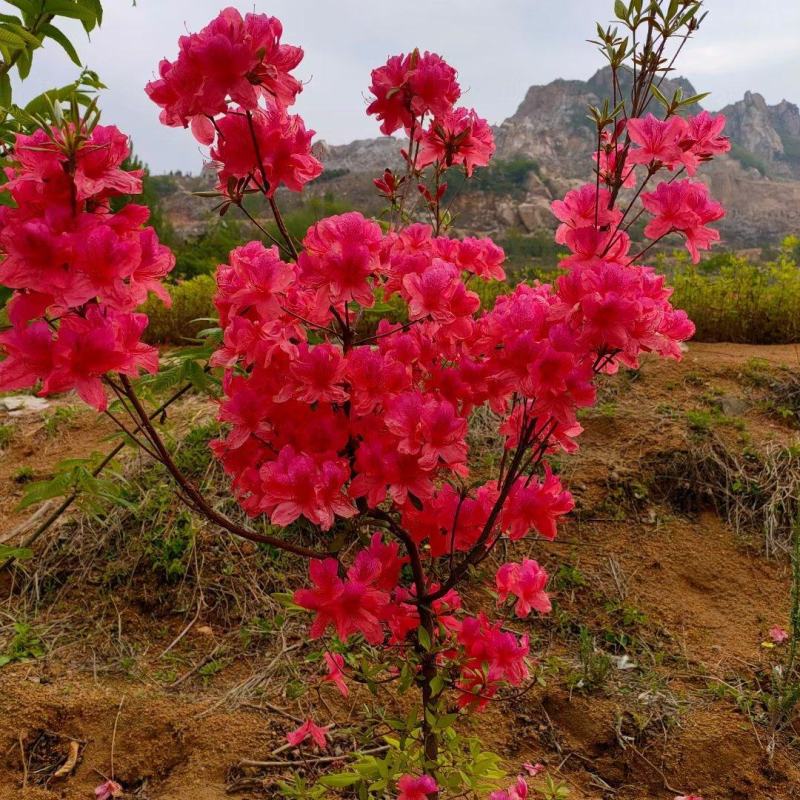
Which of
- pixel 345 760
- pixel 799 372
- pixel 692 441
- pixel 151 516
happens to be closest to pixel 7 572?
pixel 151 516

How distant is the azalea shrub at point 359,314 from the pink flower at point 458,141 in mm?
11

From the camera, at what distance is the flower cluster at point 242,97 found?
3.31ft

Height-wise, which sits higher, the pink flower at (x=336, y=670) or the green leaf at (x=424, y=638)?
the green leaf at (x=424, y=638)

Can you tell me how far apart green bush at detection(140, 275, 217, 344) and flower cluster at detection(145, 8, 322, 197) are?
14.7 ft

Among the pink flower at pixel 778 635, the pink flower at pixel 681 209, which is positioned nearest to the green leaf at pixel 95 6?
the pink flower at pixel 681 209

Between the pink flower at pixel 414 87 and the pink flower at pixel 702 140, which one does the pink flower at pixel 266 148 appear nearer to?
the pink flower at pixel 414 87

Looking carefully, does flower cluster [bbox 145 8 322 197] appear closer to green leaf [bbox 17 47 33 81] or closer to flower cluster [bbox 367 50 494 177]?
flower cluster [bbox 367 50 494 177]

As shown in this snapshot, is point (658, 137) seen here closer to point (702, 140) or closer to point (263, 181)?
point (702, 140)

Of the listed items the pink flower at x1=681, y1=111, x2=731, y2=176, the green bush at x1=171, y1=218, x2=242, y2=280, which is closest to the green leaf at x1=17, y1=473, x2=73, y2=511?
the pink flower at x1=681, y1=111, x2=731, y2=176

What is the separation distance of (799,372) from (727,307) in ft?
3.56

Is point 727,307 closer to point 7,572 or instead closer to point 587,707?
point 587,707

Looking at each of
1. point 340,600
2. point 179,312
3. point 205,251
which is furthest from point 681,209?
point 205,251

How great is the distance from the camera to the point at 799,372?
374 cm

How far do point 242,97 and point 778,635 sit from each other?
2.50 m
